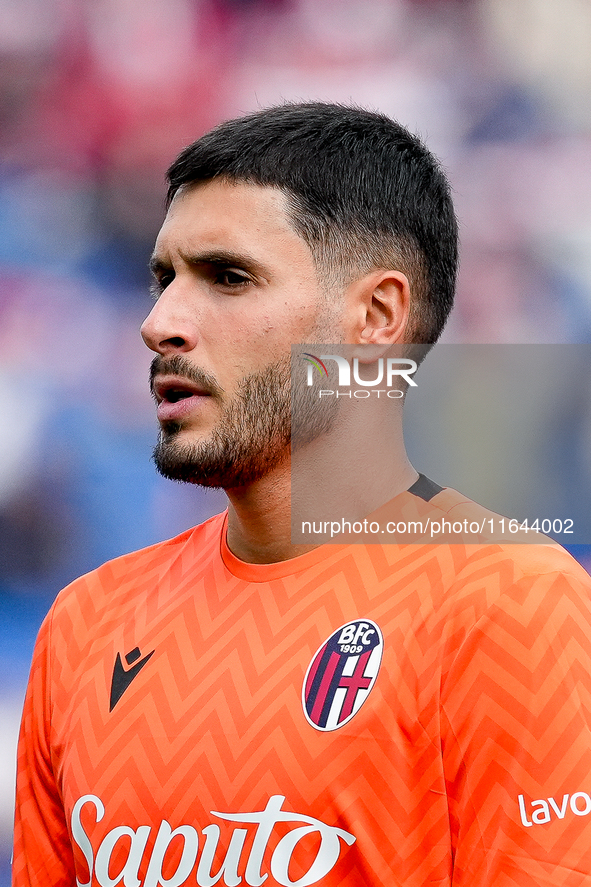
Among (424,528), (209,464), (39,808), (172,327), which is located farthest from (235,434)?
(39,808)

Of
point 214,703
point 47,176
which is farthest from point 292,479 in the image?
point 47,176

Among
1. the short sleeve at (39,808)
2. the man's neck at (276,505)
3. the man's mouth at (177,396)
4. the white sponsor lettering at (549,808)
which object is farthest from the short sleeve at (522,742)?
the short sleeve at (39,808)

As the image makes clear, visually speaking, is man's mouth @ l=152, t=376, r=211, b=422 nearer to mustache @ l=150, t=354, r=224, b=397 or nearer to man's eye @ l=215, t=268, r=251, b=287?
mustache @ l=150, t=354, r=224, b=397

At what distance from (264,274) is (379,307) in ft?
0.76

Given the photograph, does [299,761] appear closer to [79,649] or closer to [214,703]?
[214,703]

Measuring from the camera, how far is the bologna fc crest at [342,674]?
1.34 metres

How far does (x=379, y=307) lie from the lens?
5.34ft

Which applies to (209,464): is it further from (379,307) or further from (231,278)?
(379,307)

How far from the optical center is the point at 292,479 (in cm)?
158

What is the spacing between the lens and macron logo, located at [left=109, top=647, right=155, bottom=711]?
1.54 m

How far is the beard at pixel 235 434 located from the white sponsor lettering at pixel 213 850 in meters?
0.51

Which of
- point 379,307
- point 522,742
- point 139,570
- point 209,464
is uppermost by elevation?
point 379,307

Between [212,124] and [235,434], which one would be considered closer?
[235,434]

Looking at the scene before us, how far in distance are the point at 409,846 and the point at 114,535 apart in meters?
1.96
